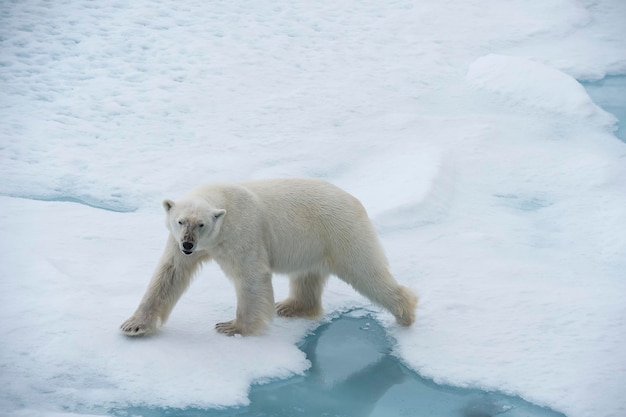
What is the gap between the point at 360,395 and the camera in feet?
14.4

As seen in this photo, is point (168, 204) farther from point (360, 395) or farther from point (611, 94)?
point (611, 94)

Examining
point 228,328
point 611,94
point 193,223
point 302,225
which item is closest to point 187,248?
point 193,223

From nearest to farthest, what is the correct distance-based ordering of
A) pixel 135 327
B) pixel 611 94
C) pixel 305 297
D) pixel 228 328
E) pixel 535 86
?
pixel 135 327 < pixel 228 328 < pixel 305 297 < pixel 535 86 < pixel 611 94

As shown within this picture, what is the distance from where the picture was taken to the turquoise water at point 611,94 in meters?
8.76

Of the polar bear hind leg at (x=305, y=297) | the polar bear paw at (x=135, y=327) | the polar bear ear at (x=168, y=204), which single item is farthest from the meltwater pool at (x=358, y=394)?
the polar bear ear at (x=168, y=204)

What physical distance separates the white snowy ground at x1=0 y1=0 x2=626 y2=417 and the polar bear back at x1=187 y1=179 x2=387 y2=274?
47 centimetres

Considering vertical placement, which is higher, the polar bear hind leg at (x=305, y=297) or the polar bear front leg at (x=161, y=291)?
the polar bear front leg at (x=161, y=291)

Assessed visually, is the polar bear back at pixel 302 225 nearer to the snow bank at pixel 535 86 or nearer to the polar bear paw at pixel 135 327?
the polar bear paw at pixel 135 327

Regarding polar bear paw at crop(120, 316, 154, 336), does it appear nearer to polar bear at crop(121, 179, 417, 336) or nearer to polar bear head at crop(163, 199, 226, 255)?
polar bear at crop(121, 179, 417, 336)

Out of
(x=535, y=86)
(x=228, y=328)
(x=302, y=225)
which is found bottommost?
(x=228, y=328)

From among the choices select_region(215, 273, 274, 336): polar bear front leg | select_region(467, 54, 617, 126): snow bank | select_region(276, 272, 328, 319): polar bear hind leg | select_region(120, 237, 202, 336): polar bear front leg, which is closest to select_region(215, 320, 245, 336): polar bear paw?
A: select_region(215, 273, 274, 336): polar bear front leg

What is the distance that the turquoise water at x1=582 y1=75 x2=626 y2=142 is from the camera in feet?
28.7

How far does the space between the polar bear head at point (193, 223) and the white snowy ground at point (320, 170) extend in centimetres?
63

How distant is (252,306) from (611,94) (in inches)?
Result: 247
